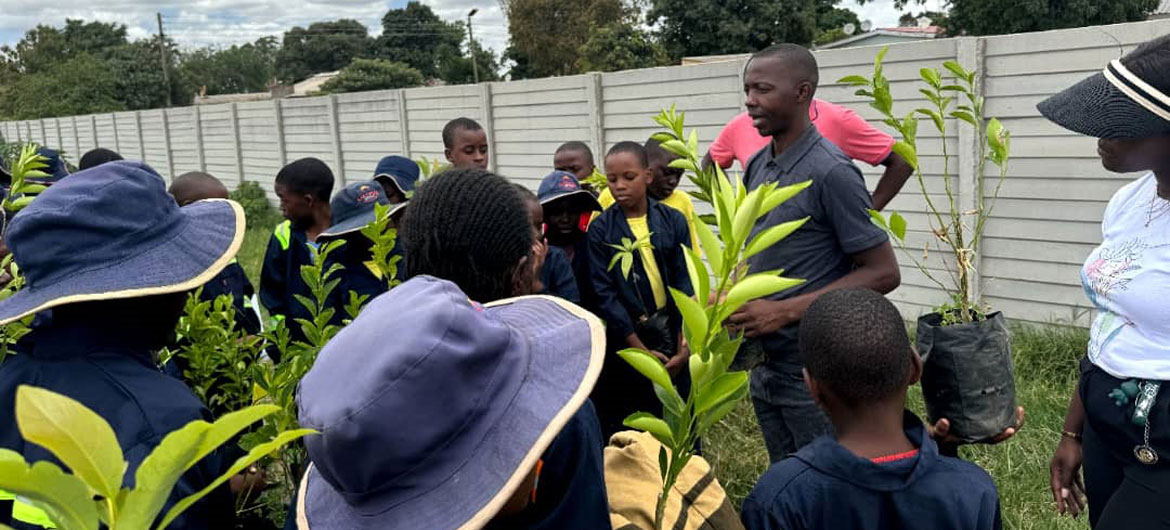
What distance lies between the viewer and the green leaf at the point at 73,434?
64cm

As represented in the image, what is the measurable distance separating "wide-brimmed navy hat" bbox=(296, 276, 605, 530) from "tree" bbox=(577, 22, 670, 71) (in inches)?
1169

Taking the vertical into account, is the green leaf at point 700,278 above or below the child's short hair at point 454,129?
below

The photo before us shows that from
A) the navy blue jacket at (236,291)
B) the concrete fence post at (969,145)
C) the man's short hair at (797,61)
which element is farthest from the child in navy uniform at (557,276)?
the concrete fence post at (969,145)

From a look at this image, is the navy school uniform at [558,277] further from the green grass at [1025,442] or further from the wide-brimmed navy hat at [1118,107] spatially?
the wide-brimmed navy hat at [1118,107]

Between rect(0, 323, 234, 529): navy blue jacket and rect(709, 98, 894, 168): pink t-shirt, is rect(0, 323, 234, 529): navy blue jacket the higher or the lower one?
the lower one

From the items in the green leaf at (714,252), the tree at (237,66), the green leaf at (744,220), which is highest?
the tree at (237,66)

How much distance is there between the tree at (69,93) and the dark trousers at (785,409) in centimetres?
3445

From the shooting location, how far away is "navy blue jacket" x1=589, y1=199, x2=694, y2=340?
12.0 ft

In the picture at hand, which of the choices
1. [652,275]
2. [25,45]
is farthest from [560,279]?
[25,45]

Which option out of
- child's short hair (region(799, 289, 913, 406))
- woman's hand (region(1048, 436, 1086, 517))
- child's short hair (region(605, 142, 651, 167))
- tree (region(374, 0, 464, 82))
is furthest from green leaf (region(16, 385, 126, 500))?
tree (region(374, 0, 464, 82))

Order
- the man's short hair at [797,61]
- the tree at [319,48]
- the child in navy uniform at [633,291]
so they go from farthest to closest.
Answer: the tree at [319,48], the child in navy uniform at [633,291], the man's short hair at [797,61]

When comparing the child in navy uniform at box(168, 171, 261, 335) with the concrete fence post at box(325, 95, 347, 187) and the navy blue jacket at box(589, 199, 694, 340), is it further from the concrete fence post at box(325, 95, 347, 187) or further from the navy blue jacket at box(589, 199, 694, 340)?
the concrete fence post at box(325, 95, 347, 187)

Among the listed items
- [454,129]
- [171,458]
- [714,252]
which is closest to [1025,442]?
[454,129]

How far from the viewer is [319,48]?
247ft
